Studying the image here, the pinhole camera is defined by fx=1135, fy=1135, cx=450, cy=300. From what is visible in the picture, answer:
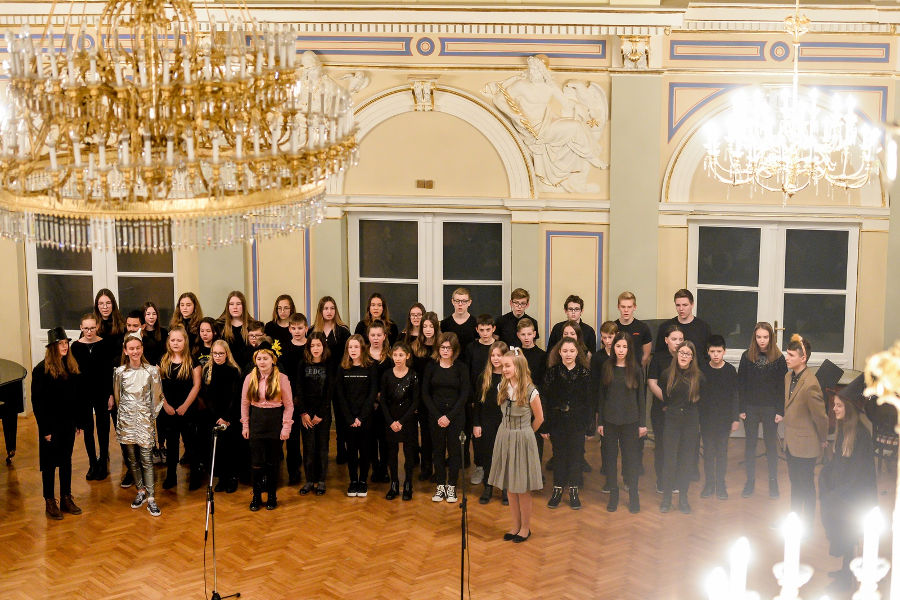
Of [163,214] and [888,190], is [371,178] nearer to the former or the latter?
[888,190]

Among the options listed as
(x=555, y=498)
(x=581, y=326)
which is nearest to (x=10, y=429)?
(x=555, y=498)

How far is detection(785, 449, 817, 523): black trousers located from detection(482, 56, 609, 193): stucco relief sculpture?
3.53 m

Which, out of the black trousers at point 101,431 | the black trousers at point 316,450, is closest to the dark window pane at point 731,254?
the black trousers at point 316,450

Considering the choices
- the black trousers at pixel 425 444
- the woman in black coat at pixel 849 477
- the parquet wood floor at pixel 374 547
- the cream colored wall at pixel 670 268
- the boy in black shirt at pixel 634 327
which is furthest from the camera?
the cream colored wall at pixel 670 268

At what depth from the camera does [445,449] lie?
9.37 m

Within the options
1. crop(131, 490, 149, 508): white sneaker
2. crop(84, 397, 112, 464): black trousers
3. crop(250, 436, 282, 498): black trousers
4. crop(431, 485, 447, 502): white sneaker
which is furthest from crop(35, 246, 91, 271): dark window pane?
crop(431, 485, 447, 502): white sneaker

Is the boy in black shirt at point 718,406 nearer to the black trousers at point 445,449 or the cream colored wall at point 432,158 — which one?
the black trousers at point 445,449

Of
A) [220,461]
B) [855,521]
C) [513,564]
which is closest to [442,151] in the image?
[220,461]

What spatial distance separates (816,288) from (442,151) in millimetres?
3845

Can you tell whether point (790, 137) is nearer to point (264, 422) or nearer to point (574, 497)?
point (574, 497)

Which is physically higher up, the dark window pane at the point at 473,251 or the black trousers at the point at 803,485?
the dark window pane at the point at 473,251

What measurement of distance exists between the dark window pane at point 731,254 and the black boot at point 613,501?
2867 millimetres

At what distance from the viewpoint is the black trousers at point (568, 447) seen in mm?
9195

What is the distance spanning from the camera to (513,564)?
26.5 ft
